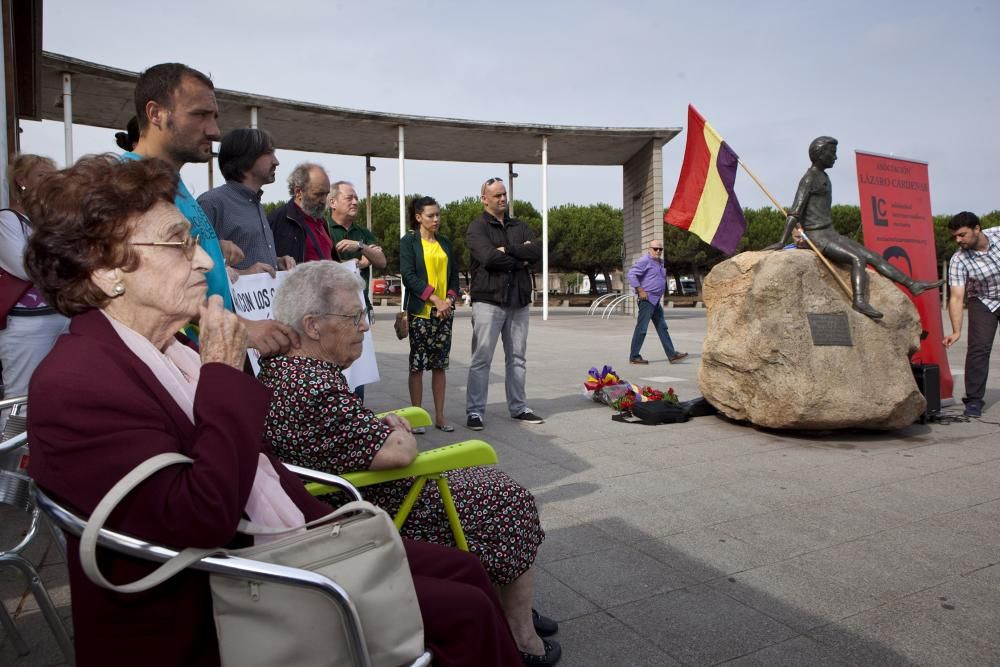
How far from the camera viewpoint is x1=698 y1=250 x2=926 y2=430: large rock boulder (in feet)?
17.3

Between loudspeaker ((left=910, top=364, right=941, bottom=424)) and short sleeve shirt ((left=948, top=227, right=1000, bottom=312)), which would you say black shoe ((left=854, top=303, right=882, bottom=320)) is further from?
short sleeve shirt ((left=948, top=227, right=1000, bottom=312))

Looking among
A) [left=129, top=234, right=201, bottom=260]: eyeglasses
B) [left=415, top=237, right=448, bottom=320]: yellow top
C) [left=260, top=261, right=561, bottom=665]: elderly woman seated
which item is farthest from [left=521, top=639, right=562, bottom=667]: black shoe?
[left=415, top=237, right=448, bottom=320]: yellow top

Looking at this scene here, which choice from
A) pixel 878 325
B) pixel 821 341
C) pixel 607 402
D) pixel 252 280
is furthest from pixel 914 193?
pixel 252 280

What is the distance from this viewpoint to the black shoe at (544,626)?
8.04 feet

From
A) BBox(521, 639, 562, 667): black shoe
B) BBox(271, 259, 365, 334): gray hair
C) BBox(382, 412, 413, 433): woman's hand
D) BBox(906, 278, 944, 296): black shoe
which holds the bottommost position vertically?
BBox(521, 639, 562, 667): black shoe

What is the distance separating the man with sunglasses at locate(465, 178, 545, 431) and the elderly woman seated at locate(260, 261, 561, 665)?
3.38 m

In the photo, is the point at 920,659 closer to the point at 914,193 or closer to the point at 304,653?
the point at 304,653

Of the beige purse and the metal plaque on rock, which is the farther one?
the metal plaque on rock

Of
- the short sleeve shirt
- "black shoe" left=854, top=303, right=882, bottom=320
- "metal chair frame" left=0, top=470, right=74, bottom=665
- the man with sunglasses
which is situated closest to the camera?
"metal chair frame" left=0, top=470, right=74, bottom=665

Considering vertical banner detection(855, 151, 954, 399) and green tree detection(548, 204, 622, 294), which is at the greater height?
green tree detection(548, 204, 622, 294)

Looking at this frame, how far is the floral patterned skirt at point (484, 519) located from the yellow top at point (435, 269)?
11.1ft

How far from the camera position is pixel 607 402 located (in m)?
6.84

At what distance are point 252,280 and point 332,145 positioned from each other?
696 inches

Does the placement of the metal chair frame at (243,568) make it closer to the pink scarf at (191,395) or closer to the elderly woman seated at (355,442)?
the pink scarf at (191,395)
